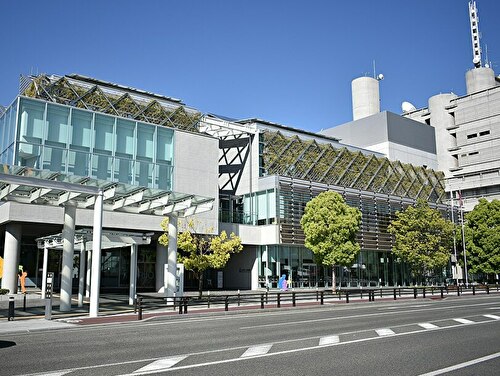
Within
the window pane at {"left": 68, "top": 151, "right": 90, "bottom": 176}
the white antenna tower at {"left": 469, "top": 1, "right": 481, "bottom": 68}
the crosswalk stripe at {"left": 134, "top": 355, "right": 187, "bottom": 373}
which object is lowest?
the crosswalk stripe at {"left": 134, "top": 355, "right": 187, "bottom": 373}

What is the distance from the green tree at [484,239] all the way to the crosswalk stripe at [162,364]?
52.1m

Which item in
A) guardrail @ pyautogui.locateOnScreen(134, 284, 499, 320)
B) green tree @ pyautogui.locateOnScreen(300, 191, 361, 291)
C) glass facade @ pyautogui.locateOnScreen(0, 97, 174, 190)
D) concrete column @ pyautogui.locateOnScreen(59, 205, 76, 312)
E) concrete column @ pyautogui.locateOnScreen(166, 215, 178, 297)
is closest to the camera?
concrete column @ pyautogui.locateOnScreen(59, 205, 76, 312)

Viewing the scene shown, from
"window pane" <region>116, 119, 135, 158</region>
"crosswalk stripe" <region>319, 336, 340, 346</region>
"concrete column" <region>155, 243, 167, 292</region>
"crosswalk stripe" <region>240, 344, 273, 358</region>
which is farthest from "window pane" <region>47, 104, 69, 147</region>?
"crosswalk stripe" <region>240, 344, 273, 358</region>

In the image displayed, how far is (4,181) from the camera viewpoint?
18.3 metres

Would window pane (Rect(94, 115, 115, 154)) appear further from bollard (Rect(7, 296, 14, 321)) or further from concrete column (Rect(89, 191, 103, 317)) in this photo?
bollard (Rect(7, 296, 14, 321))

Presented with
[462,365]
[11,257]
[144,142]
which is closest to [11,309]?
[462,365]

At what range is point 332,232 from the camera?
3781 centimetres

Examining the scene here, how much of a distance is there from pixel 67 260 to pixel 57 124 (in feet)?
58.9

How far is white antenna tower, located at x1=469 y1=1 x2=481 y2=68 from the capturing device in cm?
9619

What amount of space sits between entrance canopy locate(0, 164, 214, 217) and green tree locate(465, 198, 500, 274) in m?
41.5

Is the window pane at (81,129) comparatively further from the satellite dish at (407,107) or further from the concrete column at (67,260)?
the satellite dish at (407,107)

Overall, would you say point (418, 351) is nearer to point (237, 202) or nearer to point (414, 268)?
point (237, 202)

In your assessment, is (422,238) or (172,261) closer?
(172,261)

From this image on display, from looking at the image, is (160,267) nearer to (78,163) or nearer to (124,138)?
(78,163)
